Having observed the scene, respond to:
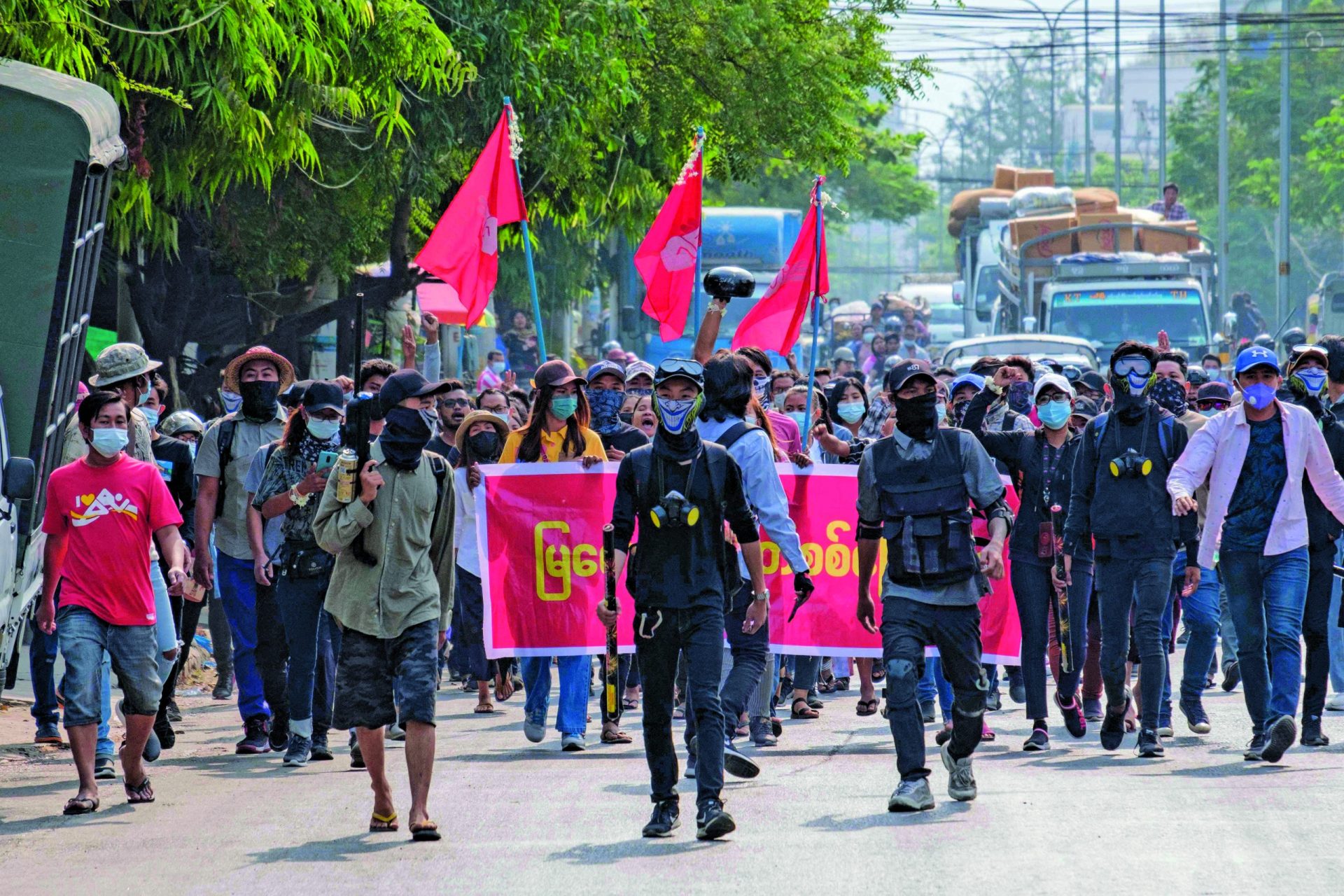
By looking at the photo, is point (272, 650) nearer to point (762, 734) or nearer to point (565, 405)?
point (565, 405)

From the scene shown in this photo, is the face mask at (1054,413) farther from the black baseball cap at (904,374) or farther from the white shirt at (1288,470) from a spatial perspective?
the black baseball cap at (904,374)

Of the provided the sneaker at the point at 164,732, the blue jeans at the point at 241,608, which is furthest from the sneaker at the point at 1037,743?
the sneaker at the point at 164,732

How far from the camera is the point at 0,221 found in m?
9.62

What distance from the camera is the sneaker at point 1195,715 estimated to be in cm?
1072

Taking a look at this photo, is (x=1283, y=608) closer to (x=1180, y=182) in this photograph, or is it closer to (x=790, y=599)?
(x=790, y=599)

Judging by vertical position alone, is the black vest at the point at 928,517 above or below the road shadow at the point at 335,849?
above

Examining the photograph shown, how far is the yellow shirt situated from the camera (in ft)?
36.5

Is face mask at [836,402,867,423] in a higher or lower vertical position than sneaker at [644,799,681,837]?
higher

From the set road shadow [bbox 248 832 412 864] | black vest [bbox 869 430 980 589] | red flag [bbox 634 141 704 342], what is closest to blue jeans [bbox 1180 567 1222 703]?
black vest [bbox 869 430 980 589]

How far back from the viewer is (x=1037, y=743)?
10.5 metres

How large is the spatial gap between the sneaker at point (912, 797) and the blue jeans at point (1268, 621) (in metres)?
2.14

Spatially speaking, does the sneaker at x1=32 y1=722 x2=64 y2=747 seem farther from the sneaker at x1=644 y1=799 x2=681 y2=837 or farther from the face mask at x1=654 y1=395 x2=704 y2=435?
the face mask at x1=654 y1=395 x2=704 y2=435

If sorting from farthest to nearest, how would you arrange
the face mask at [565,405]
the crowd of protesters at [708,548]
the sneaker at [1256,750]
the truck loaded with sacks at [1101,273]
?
the truck loaded with sacks at [1101,273] → the face mask at [565,405] → the sneaker at [1256,750] → the crowd of protesters at [708,548]

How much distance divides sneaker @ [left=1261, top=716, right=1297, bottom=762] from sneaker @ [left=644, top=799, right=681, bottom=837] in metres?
2.98
